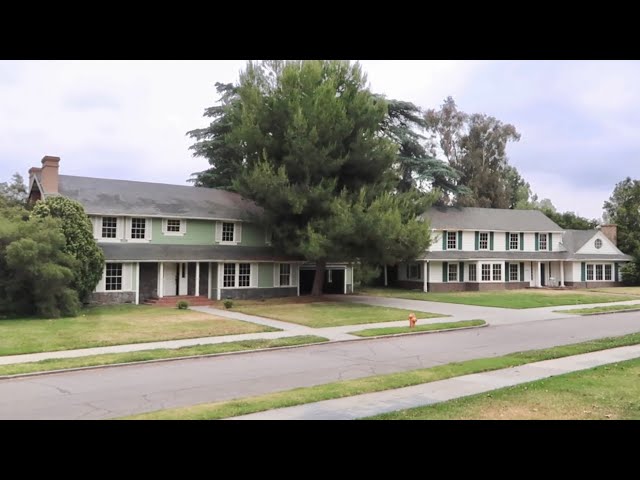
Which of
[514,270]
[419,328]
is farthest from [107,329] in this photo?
[514,270]

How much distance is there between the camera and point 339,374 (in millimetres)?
13453

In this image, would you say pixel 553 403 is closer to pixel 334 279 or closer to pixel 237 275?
pixel 237 275

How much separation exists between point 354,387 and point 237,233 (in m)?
27.1

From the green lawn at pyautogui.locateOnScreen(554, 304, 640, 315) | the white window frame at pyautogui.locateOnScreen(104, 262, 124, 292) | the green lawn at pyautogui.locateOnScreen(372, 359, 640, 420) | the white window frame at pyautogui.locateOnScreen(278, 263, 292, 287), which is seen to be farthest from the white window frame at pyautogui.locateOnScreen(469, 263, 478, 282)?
the green lawn at pyautogui.locateOnScreen(372, 359, 640, 420)

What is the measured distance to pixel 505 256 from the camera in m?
49.4

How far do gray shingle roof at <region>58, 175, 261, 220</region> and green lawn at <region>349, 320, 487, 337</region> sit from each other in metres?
17.2

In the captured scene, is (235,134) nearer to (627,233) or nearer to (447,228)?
(447,228)

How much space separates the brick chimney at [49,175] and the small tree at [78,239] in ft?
15.5

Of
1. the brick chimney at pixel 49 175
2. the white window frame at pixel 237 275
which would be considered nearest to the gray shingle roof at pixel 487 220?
the white window frame at pixel 237 275

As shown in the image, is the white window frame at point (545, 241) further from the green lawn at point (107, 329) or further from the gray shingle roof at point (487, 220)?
the green lawn at point (107, 329)

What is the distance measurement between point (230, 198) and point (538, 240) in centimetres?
2878

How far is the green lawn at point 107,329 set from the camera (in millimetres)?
17578

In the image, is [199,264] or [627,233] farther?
[627,233]
